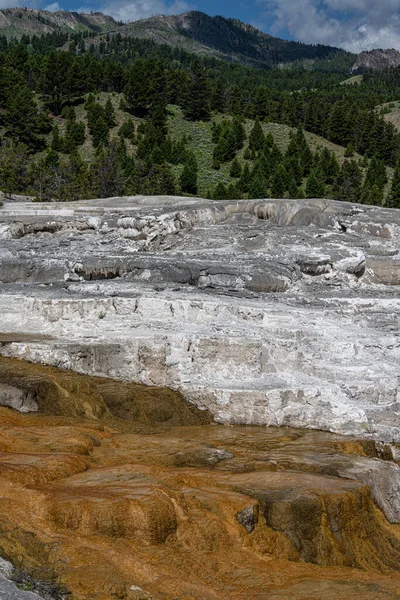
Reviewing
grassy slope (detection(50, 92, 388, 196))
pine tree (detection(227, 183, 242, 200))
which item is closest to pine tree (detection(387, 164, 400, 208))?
grassy slope (detection(50, 92, 388, 196))

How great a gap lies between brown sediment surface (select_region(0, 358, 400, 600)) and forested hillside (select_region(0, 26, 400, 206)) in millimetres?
35939

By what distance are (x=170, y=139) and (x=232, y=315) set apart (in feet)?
187

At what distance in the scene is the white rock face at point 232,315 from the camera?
10.7 m

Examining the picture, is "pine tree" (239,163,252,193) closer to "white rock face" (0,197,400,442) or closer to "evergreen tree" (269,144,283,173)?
"evergreen tree" (269,144,283,173)

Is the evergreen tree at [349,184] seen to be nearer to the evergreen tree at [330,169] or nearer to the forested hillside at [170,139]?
the forested hillside at [170,139]

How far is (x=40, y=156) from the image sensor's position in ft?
199

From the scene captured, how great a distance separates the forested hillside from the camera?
50.5 m

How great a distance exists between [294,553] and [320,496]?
670 millimetres

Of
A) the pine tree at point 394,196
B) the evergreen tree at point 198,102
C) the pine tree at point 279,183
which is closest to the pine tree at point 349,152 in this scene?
the pine tree at point 394,196

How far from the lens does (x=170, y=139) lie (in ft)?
220

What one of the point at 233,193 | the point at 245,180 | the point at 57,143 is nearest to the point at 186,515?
the point at 233,193

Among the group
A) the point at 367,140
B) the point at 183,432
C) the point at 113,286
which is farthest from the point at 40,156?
the point at 183,432

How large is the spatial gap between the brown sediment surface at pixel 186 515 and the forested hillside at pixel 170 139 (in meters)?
35.9

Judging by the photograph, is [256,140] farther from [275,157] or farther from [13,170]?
[13,170]
